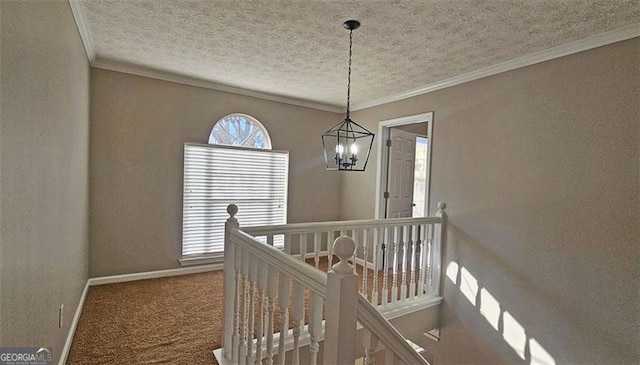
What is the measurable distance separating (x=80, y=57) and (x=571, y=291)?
14.8 feet

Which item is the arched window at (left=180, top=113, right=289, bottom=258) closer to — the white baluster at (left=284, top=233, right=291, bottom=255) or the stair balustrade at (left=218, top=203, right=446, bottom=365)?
the stair balustrade at (left=218, top=203, right=446, bottom=365)

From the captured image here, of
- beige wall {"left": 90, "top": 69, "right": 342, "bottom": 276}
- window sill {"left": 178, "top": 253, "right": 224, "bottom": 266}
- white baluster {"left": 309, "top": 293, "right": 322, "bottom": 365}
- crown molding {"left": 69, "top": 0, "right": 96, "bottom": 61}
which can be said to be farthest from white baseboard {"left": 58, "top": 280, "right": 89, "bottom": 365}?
crown molding {"left": 69, "top": 0, "right": 96, "bottom": 61}

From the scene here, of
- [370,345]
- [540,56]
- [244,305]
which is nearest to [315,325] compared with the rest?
[370,345]

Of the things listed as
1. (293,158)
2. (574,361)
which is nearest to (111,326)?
(293,158)

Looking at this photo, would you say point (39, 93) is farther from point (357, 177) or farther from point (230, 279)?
point (357, 177)

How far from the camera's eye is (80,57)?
255 centimetres

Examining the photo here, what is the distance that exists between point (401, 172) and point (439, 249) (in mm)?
1458

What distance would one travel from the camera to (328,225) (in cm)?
278

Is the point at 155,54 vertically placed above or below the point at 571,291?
above

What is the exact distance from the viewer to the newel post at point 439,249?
3.52 meters

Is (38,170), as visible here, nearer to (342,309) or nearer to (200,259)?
(342,309)

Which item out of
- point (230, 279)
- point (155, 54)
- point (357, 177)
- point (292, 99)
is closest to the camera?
point (230, 279)

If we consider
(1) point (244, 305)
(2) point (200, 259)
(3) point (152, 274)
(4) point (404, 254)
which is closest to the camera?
(1) point (244, 305)

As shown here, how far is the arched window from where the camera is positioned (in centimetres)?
389
